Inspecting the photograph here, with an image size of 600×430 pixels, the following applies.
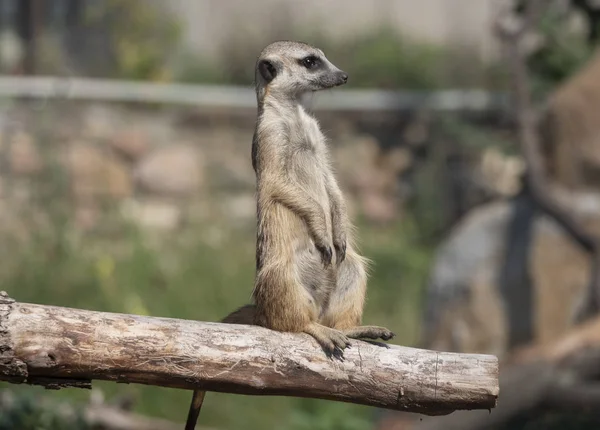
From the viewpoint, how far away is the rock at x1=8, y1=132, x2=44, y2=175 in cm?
856

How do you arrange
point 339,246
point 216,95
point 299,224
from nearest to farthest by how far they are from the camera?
point 299,224 < point 339,246 < point 216,95

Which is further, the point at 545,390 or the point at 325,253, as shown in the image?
the point at 545,390

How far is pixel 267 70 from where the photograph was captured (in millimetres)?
4309

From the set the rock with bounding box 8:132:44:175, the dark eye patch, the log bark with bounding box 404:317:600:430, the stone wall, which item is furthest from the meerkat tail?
the rock with bounding box 8:132:44:175

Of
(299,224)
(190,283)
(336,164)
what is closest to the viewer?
(299,224)

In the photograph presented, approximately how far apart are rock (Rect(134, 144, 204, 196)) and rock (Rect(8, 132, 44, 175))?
1.03m

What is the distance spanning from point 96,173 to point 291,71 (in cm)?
509

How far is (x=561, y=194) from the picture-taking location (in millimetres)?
7812

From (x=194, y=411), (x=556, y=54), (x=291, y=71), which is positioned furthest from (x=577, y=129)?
(x=194, y=411)

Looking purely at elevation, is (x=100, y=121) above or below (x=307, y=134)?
below

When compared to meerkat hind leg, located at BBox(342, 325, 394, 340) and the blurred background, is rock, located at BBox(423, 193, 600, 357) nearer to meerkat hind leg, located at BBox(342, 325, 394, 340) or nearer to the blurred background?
the blurred background

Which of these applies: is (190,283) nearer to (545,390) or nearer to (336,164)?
(336,164)

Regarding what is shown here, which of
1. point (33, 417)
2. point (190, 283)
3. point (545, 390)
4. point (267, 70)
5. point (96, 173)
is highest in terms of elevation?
point (267, 70)

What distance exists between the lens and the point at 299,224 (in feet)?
13.5
